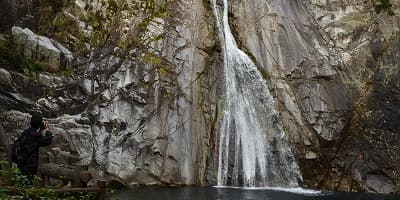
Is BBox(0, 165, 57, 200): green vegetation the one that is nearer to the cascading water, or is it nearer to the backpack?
the backpack

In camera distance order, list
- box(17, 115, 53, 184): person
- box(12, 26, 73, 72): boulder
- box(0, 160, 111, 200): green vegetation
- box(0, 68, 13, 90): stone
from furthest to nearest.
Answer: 1. box(12, 26, 73, 72): boulder
2. box(0, 68, 13, 90): stone
3. box(17, 115, 53, 184): person
4. box(0, 160, 111, 200): green vegetation

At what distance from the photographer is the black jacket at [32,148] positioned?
9.39m

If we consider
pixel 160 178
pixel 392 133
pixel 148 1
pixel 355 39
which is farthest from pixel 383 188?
pixel 148 1

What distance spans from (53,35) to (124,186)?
7.01 m

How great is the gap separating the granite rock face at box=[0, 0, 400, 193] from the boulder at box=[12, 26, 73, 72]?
0.54m

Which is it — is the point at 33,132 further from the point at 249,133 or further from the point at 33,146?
the point at 249,133

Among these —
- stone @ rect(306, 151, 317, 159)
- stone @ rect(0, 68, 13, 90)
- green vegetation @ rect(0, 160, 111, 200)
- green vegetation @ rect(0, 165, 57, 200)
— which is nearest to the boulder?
stone @ rect(0, 68, 13, 90)

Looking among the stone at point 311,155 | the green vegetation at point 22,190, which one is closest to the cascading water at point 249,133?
the stone at point 311,155

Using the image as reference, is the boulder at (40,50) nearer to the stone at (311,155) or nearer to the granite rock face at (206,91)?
the granite rock face at (206,91)

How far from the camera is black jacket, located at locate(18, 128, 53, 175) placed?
939cm

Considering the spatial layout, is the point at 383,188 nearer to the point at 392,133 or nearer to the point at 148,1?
the point at 392,133

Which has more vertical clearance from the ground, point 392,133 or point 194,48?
point 194,48

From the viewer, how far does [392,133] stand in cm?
2300

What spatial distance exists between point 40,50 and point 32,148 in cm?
1075
